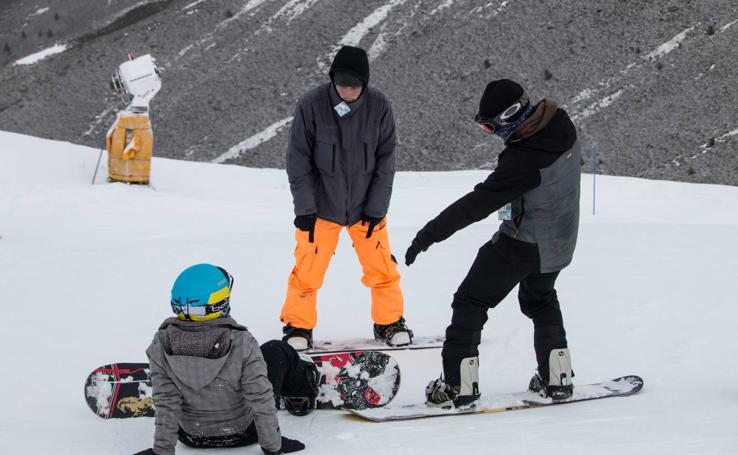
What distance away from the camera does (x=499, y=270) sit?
4.51m

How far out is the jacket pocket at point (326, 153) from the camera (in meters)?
5.68

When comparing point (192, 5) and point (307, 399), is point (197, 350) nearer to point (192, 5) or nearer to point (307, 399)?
point (307, 399)

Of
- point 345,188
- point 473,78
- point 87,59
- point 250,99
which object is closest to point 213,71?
point 250,99

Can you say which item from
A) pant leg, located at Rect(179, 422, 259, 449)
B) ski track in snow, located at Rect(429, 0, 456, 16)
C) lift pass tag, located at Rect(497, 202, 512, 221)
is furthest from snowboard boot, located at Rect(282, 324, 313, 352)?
ski track in snow, located at Rect(429, 0, 456, 16)

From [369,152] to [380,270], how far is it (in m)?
0.80

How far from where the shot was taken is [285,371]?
4496mm

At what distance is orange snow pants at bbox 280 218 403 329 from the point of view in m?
5.82

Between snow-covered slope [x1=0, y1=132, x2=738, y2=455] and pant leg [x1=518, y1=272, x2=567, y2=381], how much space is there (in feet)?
1.06

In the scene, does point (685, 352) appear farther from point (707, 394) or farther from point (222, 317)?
point (222, 317)

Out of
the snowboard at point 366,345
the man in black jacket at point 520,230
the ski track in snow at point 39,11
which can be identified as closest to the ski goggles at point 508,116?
the man in black jacket at point 520,230

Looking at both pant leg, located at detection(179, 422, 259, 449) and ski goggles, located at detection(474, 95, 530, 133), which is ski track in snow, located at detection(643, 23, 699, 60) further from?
pant leg, located at detection(179, 422, 259, 449)

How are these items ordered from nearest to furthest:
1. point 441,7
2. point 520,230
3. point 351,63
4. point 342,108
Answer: point 520,230 → point 351,63 → point 342,108 → point 441,7

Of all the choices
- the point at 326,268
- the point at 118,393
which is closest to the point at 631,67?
the point at 326,268

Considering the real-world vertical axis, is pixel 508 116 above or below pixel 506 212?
above
